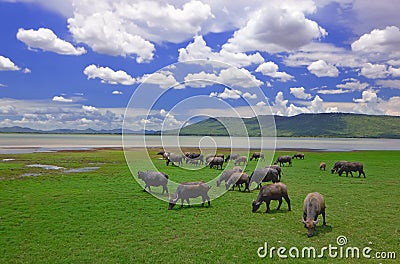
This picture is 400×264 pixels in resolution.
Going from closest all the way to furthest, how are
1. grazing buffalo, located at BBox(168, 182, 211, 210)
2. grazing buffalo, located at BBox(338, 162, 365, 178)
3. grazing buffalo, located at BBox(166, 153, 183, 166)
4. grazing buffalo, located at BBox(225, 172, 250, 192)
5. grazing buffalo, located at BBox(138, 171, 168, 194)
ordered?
grazing buffalo, located at BBox(168, 182, 211, 210) → grazing buffalo, located at BBox(138, 171, 168, 194) → grazing buffalo, located at BBox(225, 172, 250, 192) → grazing buffalo, located at BBox(338, 162, 365, 178) → grazing buffalo, located at BBox(166, 153, 183, 166)

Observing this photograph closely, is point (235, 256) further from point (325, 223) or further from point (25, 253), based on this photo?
point (25, 253)

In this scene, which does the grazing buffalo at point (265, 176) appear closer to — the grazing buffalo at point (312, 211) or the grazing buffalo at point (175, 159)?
the grazing buffalo at point (312, 211)

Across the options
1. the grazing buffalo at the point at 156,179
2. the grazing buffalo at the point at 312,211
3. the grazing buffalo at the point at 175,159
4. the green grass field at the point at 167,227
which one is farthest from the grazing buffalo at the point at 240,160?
the grazing buffalo at the point at 312,211

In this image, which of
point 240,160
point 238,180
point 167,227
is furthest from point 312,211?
point 240,160

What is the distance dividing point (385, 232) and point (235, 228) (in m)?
6.24

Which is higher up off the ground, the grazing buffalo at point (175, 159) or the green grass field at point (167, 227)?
the grazing buffalo at point (175, 159)

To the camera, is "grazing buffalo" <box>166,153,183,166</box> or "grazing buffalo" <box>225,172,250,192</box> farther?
"grazing buffalo" <box>166,153,183,166</box>

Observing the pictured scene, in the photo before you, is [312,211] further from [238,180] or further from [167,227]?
[238,180]

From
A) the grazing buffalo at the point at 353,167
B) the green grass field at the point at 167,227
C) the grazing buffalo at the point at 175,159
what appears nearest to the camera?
the green grass field at the point at 167,227

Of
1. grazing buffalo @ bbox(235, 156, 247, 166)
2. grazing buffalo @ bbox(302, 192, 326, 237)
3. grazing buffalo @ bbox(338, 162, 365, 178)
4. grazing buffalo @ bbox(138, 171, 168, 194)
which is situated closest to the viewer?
grazing buffalo @ bbox(302, 192, 326, 237)

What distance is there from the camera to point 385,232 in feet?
43.4

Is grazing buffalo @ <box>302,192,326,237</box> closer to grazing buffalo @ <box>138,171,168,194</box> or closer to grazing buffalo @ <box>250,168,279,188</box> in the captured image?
grazing buffalo @ <box>250,168,279,188</box>

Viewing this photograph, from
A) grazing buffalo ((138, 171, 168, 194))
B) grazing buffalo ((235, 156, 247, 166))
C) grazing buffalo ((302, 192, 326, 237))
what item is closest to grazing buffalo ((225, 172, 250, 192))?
grazing buffalo ((138, 171, 168, 194))

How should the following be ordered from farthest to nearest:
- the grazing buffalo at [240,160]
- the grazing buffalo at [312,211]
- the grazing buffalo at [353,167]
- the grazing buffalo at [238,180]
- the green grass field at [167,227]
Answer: the grazing buffalo at [240,160] < the grazing buffalo at [353,167] < the grazing buffalo at [238,180] < the grazing buffalo at [312,211] < the green grass field at [167,227]
